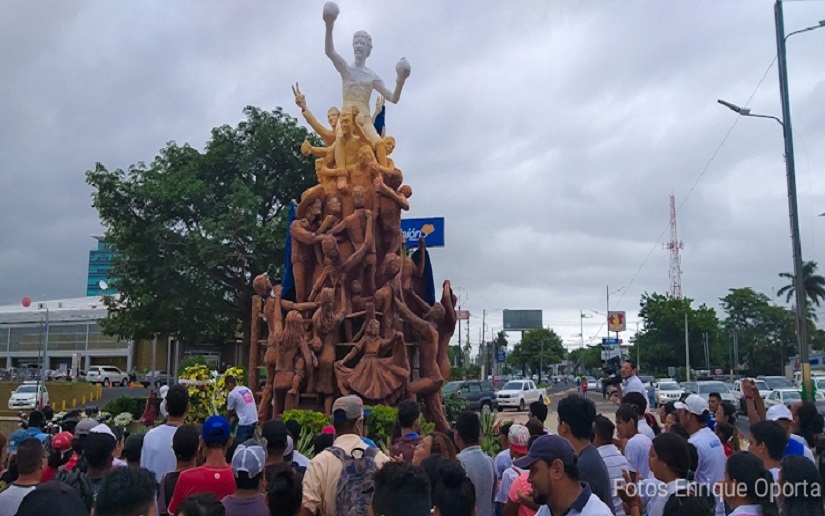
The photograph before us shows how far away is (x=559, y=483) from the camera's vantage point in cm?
358

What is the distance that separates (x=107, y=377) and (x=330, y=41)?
38730mm

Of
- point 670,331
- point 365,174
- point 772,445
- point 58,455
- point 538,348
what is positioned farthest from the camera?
point 538,348

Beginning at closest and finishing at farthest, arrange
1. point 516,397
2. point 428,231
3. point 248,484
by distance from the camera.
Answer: point 248,484 < point 516,397 < point 428,231

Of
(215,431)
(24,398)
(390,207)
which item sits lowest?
(24,398)

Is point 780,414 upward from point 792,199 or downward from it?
downward

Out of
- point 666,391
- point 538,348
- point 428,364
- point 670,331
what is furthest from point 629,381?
point 538,348

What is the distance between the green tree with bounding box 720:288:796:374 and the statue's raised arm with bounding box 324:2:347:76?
5451 cm

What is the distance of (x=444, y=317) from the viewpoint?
15.3 m

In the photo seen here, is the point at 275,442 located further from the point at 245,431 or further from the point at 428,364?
the point at 428,364

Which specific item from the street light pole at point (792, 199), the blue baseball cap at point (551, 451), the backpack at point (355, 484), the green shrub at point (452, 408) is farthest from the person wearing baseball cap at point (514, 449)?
the green shrub at point (452, 408)

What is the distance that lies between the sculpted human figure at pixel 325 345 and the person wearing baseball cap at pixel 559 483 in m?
10.2

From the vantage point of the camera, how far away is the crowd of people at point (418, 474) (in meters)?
3.59

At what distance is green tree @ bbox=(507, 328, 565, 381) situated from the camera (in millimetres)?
89188

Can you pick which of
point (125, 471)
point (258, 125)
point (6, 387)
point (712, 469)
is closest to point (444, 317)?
point (712, 469)
